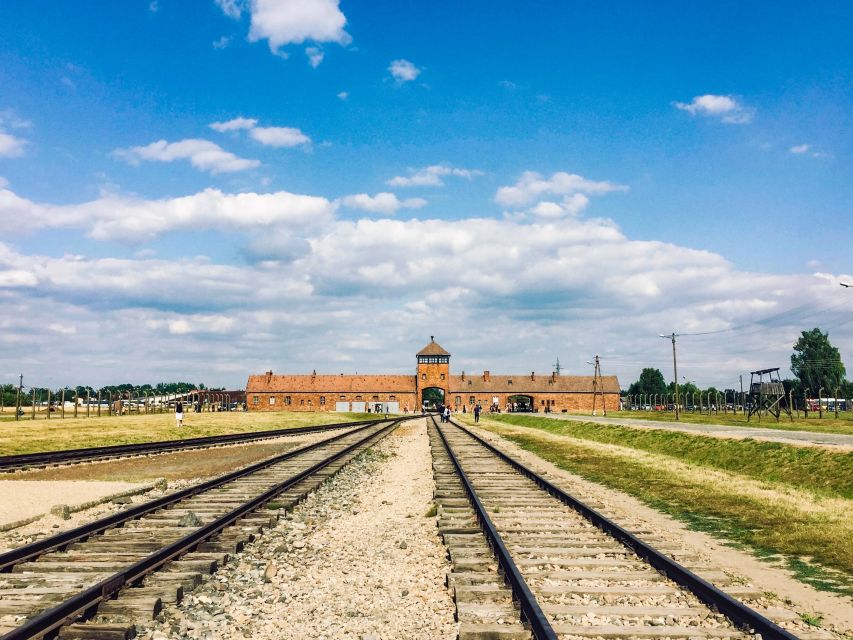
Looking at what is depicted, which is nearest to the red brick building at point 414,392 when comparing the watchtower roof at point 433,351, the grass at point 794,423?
the watchtower roof at point 433,351

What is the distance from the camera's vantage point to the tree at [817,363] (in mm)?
105062

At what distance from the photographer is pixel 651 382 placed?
534 ft

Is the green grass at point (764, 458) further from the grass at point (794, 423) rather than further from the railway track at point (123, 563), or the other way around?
the railway track at point (123, 563)

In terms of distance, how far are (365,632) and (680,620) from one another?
9.10ft

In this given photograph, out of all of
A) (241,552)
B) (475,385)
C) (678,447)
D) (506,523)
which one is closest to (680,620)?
(506,523)

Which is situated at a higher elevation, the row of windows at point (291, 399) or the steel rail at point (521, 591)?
the steel rail at point (521, 591)

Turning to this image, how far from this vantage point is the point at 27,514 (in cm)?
1137

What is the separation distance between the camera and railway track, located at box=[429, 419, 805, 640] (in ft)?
17.5

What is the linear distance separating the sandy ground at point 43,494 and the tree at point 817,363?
114 meters

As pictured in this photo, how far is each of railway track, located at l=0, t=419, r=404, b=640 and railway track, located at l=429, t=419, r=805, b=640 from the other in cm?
292

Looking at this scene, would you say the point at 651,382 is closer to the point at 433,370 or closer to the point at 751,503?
the point at 433,370

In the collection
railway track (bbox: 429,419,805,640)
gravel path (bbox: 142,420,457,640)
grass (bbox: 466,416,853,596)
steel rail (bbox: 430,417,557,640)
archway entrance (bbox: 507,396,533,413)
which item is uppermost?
steel rail (bbox: 430,417,557,640)

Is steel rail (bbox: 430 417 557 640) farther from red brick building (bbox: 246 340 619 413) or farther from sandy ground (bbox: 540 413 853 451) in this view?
red brick building (bbox: 246 340 619 413)

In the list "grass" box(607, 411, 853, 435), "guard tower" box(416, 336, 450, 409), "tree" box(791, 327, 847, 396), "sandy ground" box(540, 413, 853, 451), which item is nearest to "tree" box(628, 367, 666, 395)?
"tree" box(791, 327, 847, 396)
